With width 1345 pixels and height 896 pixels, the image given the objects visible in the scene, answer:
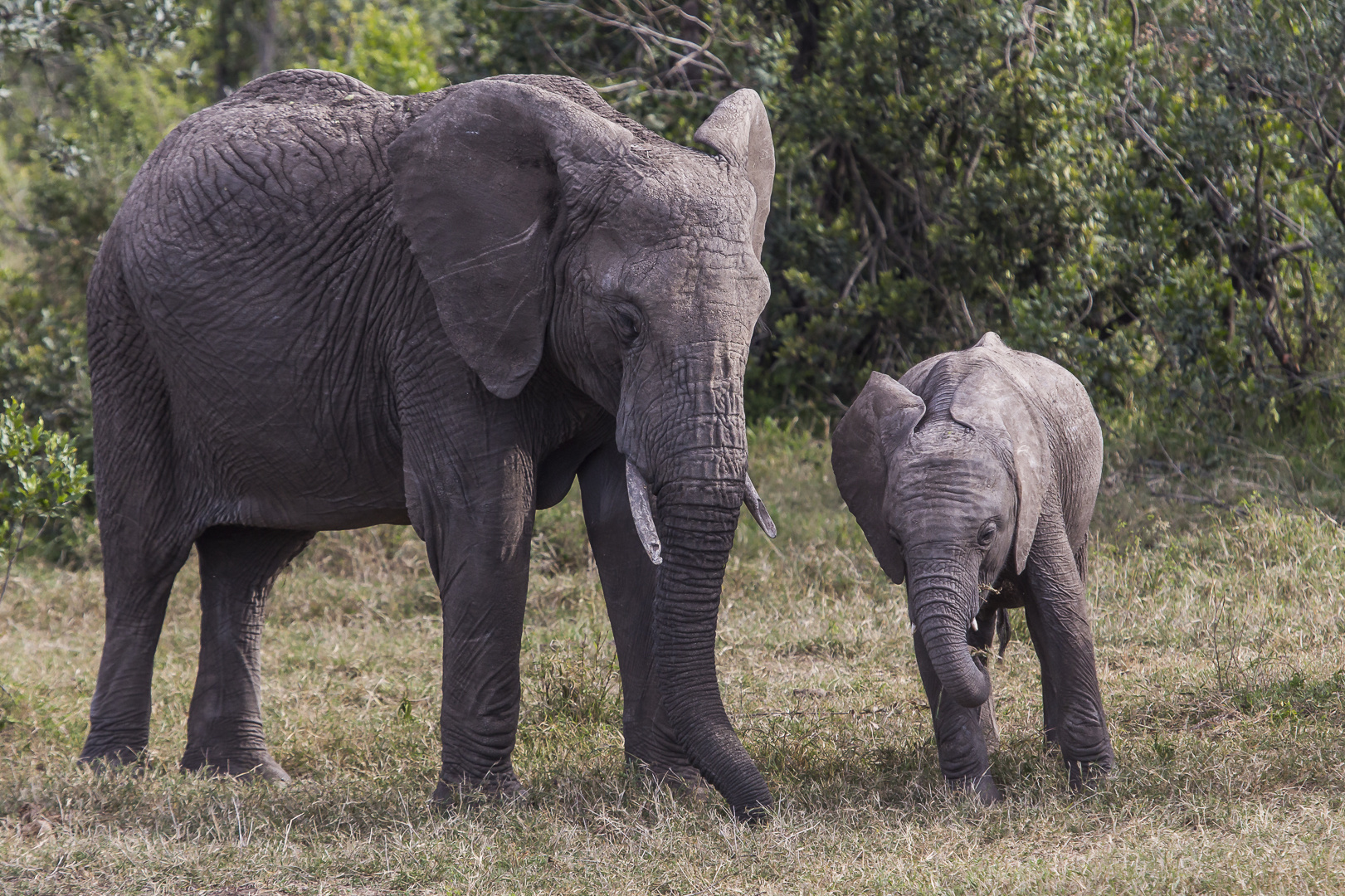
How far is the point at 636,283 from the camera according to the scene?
4.36 m

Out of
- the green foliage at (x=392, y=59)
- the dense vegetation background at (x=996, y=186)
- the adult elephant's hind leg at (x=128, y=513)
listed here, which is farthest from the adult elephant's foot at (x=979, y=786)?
the green foliage at (x=392, y=59)

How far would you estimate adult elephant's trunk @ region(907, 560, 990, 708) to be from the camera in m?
4.26

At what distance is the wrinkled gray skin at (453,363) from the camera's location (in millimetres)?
4395

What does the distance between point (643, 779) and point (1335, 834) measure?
7.04 ft

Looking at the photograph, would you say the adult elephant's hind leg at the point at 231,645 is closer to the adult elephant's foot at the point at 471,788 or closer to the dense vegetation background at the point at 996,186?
the adult elephant's foot at the point at 471,788

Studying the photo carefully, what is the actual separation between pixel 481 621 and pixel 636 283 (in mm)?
1279

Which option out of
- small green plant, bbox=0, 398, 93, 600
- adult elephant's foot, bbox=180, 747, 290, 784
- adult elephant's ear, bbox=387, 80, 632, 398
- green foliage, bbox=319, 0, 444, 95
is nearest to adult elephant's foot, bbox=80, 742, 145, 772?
adult elephant's foot, bbox=180, 747, 290, 784

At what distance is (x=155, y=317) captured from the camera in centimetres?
542

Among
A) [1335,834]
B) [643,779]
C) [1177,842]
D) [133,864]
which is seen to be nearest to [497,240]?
[643,779]

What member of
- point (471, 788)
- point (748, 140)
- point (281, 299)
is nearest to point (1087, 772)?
point (471, 788)

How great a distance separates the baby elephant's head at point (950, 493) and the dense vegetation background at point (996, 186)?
142 inches

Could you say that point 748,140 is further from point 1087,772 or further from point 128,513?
point 128,513

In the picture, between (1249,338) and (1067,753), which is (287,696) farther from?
(1249,338)

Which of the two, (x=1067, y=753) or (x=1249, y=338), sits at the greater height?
(x=1249, y=338)
